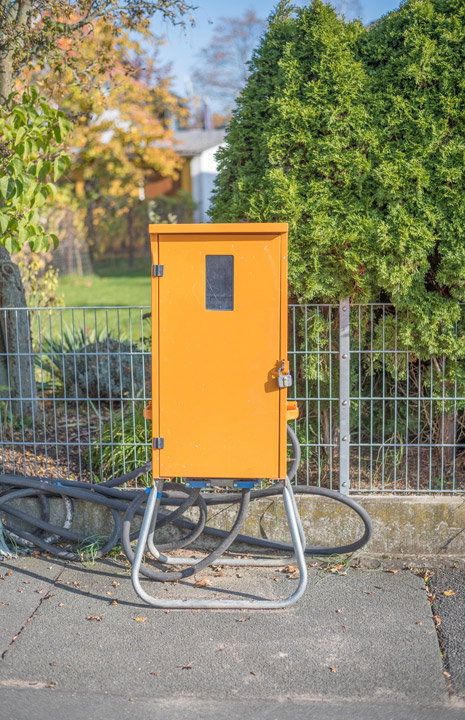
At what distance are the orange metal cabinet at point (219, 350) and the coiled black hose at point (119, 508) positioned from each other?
396mm

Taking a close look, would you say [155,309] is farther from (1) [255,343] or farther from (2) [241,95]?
(2) [241,95]

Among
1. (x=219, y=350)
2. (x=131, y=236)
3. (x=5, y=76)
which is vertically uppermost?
(x=5, y=76)

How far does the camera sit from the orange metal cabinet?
3.35 meters

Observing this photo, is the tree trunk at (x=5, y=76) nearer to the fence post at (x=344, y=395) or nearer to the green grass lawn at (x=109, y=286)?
the fence post at (x=344, y=395)

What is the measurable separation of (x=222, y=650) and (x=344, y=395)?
1.62 metres

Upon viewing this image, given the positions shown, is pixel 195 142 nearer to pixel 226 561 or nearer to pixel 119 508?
pixel 119 508

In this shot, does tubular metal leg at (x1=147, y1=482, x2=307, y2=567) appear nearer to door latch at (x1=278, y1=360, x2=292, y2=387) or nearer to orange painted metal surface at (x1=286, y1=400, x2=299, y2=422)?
orange painted metal surface at (x1=286, y1=400, x2=299, y2=422)

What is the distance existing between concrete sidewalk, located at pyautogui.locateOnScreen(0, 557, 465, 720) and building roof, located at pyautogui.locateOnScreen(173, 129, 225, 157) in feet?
62.4

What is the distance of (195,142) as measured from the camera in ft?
87.9

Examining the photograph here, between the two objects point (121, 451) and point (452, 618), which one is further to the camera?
point (121, 451)

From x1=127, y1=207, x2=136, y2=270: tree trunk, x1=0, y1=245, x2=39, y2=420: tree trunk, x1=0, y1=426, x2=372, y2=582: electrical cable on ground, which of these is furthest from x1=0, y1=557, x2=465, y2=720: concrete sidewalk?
x1=127, y1=207, x2=136, y2=270: tree trunk

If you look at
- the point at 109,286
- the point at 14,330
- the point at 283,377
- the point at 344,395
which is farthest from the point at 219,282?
the point at 109,286

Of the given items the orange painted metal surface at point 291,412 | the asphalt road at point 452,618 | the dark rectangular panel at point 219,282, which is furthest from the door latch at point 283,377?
the asphalt road at point 452,618

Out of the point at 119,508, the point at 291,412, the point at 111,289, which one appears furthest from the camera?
A: the point at 111,289
